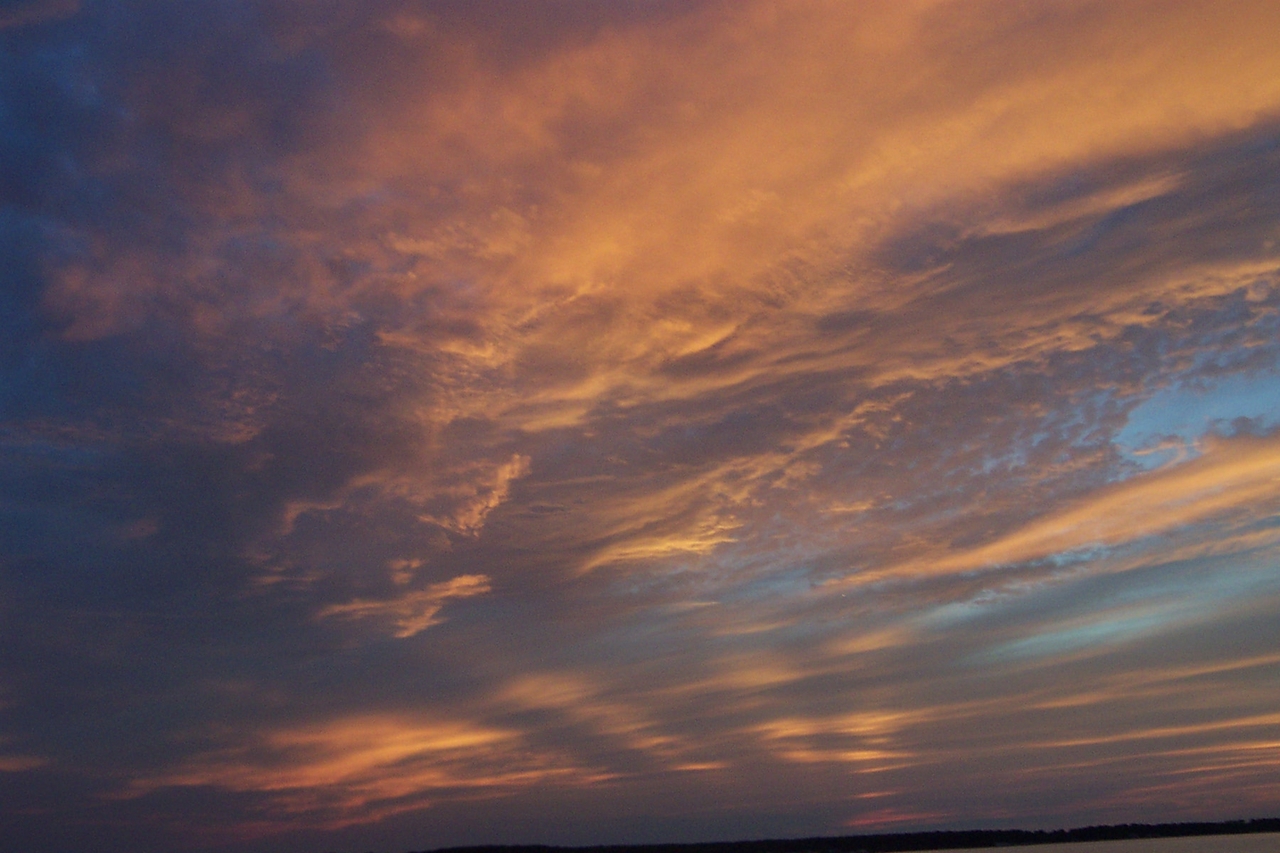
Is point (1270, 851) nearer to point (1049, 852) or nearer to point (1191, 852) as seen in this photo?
point (1191, 852)

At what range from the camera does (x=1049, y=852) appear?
553 ft

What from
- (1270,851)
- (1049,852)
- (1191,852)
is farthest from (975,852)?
(1270,851)

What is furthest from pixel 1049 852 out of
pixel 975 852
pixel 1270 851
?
pixel 1270 851

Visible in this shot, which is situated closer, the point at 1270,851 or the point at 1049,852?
the point at 1270,851

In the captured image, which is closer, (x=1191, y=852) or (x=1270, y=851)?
(x=1270, y=851)

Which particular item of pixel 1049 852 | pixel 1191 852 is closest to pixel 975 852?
pixel 1049 852

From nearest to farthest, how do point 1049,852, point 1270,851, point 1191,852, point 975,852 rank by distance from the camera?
point 1270,851 < point 1191,852 < point 1049,852 < point 975,852

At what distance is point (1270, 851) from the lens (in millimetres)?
114312

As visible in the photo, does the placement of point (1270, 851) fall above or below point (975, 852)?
above

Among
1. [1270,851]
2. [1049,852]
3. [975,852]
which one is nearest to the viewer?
[1270,851]

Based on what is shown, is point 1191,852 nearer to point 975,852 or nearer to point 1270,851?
point 1270,851

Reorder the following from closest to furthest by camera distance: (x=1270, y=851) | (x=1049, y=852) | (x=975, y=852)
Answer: (x=1270, y=851), (x=1049, y=852), (x=975, y=852)

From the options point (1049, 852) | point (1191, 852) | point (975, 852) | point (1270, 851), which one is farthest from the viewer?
point (975, 852)

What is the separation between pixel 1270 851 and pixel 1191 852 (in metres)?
14.1
